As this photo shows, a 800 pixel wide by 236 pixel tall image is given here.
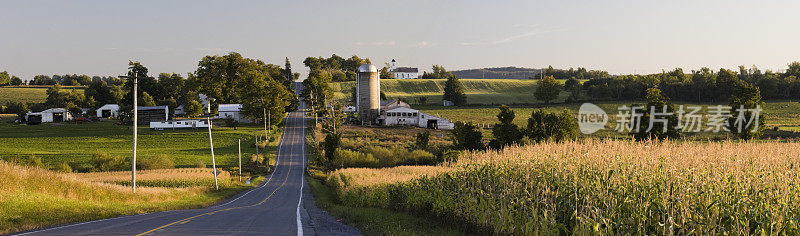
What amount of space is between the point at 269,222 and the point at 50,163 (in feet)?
198

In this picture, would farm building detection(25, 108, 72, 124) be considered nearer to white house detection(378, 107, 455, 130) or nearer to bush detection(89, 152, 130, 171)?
bush detection(89, 152, 130, 171)

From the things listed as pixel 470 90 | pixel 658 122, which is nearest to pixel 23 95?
pixel 470 90

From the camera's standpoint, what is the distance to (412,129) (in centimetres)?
9306

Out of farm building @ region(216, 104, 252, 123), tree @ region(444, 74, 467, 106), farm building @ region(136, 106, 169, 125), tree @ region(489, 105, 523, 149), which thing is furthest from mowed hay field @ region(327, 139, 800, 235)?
tree @ region(444, 74, 467, 106)

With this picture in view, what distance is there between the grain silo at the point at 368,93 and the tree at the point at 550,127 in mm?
48830

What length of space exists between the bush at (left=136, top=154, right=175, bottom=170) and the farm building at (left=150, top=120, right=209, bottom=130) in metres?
36.8

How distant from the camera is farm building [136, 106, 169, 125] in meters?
108

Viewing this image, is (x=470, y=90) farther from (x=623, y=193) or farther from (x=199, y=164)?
(x=623, y=193)

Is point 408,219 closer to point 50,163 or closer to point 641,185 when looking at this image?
point 641,185

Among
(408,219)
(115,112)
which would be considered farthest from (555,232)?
(115,112)

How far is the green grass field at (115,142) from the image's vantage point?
Answer: 6769 centimetres

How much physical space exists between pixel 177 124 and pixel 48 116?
45.8m

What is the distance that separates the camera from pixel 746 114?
63500 mm

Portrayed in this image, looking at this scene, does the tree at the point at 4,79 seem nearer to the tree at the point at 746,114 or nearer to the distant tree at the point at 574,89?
the distant tree at the point at 574,89
